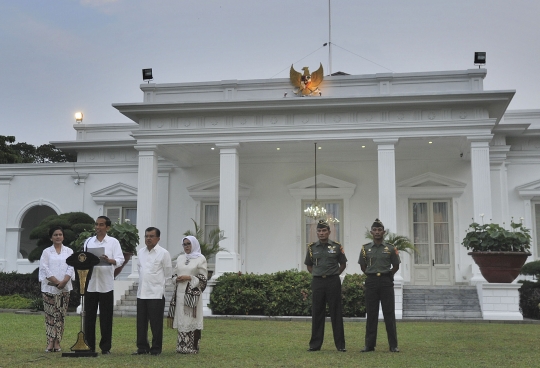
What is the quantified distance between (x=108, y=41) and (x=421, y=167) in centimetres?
1117

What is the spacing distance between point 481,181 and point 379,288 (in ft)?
29.5

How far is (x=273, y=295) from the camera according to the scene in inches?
598

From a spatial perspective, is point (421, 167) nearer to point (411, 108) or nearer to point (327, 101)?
point (411, 108)

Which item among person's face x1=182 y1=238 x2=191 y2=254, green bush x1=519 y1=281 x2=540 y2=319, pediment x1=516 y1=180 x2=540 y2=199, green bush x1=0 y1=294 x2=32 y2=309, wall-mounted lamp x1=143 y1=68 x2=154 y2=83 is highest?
wall-mounted lamp x1=143 y1=68 x2=154 y2=83

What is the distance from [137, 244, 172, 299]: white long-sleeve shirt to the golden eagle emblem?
10.4m

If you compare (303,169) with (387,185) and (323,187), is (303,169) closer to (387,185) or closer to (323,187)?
(323,187)

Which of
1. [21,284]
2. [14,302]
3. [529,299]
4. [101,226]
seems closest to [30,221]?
[21,284]

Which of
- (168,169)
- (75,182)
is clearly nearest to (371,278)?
(168,169)

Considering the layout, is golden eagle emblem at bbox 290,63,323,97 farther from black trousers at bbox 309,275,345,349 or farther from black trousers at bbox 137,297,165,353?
black trousers at bbox 137,297,165,353

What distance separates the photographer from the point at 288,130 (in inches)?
675

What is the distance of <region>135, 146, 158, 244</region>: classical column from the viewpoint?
685 inches

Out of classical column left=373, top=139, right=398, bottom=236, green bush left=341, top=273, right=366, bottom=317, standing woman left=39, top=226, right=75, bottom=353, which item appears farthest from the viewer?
classical column left=373, top=139, right=398, bottom=236

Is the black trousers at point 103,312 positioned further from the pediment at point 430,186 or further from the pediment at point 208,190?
the pediment at point 430,186

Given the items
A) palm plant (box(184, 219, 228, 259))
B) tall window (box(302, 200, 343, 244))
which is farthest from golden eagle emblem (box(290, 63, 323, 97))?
palm plant (box(184, 219, 228, 259))
